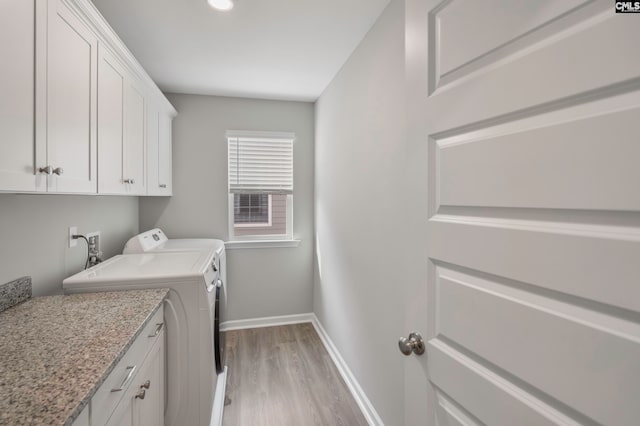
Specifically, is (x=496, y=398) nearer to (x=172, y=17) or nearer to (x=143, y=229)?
(x=172, y=17)

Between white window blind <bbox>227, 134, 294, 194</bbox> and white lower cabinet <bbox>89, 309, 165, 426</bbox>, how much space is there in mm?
1969

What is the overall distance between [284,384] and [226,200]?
1.89m

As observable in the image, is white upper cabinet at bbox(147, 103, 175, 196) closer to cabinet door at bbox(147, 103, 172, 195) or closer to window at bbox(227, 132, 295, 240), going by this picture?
cabinet door at bbox(147, 103, 172, 195)

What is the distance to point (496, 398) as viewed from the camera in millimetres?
658

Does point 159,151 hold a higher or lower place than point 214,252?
higher

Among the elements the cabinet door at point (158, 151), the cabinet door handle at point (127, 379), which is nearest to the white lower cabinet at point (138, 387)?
the cabinet door handle at point (127, 379)

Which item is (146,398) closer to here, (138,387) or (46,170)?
(138,387)

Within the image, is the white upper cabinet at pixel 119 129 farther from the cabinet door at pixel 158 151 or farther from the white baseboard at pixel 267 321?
the white baseboard at pixel 267 321

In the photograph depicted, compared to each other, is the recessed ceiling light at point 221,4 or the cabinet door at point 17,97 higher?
the recessed ceiling light at point 221,4

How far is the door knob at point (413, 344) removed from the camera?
893 millimetres

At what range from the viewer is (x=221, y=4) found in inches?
64.8

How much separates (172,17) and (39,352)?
72.8 inches

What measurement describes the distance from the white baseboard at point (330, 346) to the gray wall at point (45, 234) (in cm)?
105

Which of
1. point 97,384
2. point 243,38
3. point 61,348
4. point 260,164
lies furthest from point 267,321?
point 243,38
